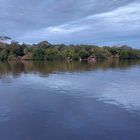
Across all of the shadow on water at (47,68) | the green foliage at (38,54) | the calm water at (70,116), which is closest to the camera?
the calm water at (70,116)

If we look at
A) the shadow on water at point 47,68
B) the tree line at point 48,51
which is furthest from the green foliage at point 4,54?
the shadow on water at point 47,68

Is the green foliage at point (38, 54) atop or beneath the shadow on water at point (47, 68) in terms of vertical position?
atop

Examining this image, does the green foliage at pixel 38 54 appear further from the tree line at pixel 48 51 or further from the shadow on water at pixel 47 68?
the shadow on water at pixel 47 68

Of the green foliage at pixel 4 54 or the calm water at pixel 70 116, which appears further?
the green foliage at pixel 4 54

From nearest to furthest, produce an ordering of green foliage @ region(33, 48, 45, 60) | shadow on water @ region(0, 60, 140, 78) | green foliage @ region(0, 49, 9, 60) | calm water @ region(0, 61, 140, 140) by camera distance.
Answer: calm water @ region(0, 61, 140, 140) < shadow on water @ region(0, 60, 140, 78) < green foliage @ region(0, 49, 9, 60) < green foliage @ region(33, 48, 45, 60)

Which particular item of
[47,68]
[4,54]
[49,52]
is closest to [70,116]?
[47,68]

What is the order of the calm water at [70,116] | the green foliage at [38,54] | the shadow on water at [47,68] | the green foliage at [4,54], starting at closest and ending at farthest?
the calm water at [70,116]
the shadow on water at [47,68]
the green foliage at [4,54]
the green foliage at [38,54]

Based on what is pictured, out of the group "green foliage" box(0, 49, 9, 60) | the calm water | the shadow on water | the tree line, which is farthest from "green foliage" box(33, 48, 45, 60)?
the calm water

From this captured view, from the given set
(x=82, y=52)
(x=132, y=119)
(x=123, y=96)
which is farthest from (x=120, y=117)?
(x=82, y=52)

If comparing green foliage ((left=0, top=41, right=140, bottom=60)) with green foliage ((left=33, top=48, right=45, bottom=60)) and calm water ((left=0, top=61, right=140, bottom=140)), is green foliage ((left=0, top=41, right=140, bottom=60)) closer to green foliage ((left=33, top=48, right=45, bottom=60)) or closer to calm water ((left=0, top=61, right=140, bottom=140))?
green foliage ((left=33, top=48, right=45, bottom=60))

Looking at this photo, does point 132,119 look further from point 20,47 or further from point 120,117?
point 20,47

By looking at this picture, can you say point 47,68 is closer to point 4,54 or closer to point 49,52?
point 4,54

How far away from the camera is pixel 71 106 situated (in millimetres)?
15938

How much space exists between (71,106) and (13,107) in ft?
10.0
